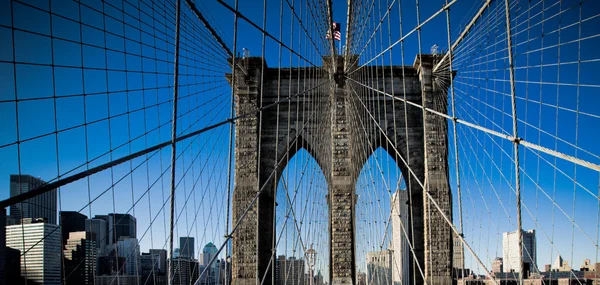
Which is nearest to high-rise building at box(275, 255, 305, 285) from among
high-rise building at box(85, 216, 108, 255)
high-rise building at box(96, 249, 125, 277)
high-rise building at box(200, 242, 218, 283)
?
high-rise building at box(200, 242, 218, 283)

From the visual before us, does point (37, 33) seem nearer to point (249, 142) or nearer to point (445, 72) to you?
point (249, 142)

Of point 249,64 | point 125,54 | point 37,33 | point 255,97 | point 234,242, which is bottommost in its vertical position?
point 234,242

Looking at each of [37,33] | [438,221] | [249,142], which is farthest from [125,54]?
[438,221]

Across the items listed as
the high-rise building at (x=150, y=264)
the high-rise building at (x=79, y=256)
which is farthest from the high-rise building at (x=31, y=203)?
the high-rise building at (x=150, y=264)

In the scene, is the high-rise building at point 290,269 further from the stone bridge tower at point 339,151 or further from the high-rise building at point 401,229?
the high-rise building at point 401,229

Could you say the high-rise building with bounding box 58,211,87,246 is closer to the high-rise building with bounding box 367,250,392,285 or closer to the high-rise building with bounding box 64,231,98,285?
the high-rise building with bounding box 64,231,98,285

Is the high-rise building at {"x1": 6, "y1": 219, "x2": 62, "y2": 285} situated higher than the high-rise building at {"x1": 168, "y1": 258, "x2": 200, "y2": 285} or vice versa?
the high-rise building at {"x1": 6, "y1": 219, "x2": 62, "y2": 285}
